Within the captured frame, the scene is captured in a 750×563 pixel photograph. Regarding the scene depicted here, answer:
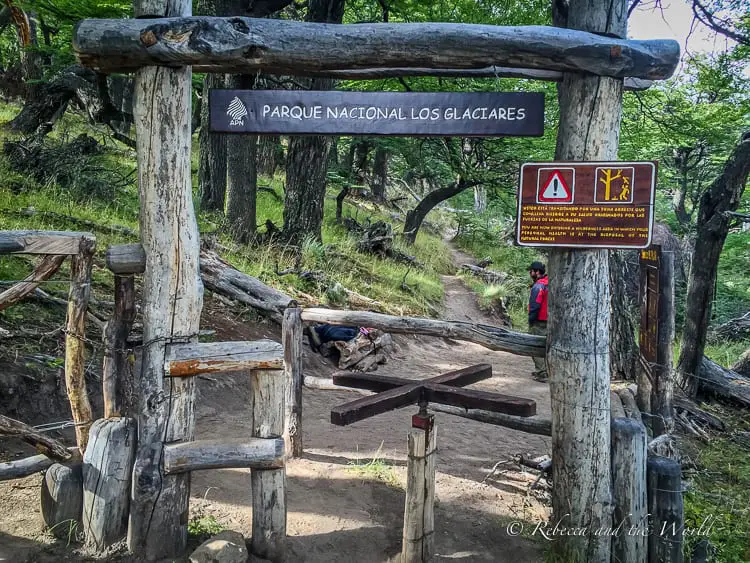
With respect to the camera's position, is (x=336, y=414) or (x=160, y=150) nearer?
(x=336, y=414)

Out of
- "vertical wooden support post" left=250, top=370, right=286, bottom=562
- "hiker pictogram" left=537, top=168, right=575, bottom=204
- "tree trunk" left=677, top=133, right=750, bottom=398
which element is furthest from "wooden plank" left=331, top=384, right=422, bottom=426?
"tree trunk" left=677, top=133, right=750, bottom=398

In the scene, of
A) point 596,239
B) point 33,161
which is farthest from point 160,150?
point 33,161

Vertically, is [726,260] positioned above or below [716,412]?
above

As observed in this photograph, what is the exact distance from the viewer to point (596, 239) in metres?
3.78

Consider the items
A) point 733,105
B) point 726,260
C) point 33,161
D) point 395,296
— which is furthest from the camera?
point 726,260

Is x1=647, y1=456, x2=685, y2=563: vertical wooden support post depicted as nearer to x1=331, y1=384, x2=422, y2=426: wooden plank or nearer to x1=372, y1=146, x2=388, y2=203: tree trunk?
x1=331, y1=384, x2=422, y2=426: wooden plank

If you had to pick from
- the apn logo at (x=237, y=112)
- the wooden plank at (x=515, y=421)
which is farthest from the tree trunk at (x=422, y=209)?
the apn logo at (x=237, y=112)

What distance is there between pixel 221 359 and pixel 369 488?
1.94 meters

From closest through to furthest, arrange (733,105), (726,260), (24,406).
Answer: (24,406)
(733,105)
(726,260)

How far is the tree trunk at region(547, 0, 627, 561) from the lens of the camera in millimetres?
3816

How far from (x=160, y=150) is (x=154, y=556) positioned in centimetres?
248

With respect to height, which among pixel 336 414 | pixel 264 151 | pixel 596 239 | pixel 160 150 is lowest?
pixel 336 414

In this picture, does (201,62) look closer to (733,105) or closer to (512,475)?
(512,475)

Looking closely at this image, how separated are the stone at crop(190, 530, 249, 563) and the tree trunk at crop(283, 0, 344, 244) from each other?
25.8ft
